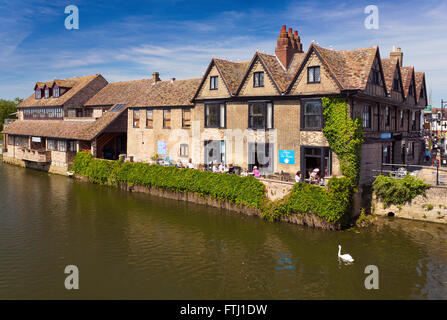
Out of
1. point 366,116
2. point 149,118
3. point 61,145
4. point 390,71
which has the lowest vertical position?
point 61,145

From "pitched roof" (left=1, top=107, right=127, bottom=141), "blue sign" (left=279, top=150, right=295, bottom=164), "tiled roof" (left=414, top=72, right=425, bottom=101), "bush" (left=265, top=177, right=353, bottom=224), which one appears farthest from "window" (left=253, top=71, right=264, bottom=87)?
"tiled roof" (left=414, top=72, right=425, bottom=101)

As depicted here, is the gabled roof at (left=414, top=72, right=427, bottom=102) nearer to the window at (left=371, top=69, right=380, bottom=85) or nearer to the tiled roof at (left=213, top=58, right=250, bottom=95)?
the window at (left=371, top=69, right=380, bottom=85)

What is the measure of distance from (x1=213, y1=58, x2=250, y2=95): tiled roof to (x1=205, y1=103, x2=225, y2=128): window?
2008 mm

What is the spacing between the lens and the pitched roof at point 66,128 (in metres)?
44.4

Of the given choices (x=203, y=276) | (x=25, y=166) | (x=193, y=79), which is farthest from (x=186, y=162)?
(x=25, y=166)

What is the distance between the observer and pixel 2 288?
1560cm

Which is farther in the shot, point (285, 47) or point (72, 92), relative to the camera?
point (72, 92)

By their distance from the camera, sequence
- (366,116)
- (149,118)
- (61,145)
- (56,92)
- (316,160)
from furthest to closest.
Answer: (56,92), (61,145), (149,118), (366,116), (316,160)

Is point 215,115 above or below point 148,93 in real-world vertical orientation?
below

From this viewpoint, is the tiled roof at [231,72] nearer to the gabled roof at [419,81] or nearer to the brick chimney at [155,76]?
the brick chimney at [155,76]

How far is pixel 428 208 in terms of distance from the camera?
80.7ft

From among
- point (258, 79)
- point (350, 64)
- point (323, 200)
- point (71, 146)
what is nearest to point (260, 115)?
point (258, 79)

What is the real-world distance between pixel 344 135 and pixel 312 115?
314 centimetres

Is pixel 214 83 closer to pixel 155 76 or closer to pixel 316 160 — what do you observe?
pixel 316 160
